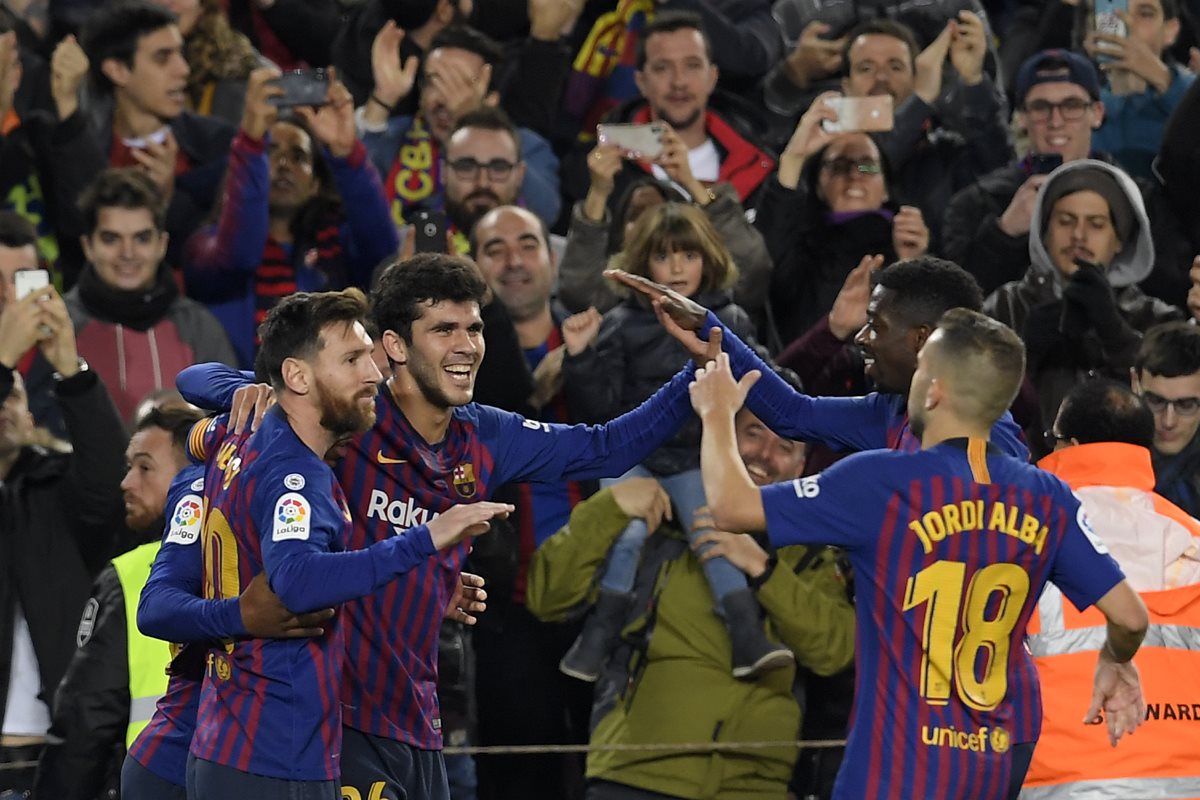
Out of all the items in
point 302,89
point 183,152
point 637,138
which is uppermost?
point 302,89

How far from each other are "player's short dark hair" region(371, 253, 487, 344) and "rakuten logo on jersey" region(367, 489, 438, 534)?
0.50m

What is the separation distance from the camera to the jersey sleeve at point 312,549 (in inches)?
211

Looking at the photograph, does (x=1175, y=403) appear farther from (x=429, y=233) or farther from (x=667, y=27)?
(x=667, y=27)

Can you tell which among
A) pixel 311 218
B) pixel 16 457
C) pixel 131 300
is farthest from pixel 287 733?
pixel 311 218

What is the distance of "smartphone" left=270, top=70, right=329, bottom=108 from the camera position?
9305 millimetres

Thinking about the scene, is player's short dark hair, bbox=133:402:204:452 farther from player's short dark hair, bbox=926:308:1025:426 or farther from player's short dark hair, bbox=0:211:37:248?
player's short dark hair, bbox=926:308:1025:426

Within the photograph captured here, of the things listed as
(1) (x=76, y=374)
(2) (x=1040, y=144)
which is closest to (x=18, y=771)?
(1) (x=76, y=374)

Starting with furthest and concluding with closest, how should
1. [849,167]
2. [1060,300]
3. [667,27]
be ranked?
[667,27]
[849,167]
[1060,300]

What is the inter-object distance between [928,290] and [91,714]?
10.2ft

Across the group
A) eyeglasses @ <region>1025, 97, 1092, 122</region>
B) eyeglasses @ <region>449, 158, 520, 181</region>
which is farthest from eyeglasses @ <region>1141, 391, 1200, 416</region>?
eyeglasses @ <region>449, 158, 520, 181</region>

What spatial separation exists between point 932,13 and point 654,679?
4.93 meters

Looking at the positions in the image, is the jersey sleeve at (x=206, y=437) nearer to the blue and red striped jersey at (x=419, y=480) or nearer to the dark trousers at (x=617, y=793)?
the blue and red striped jersey at (x=419, y=480)

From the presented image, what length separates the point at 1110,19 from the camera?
10.5 metres

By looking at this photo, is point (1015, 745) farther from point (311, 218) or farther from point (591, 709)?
point (311, 218)
